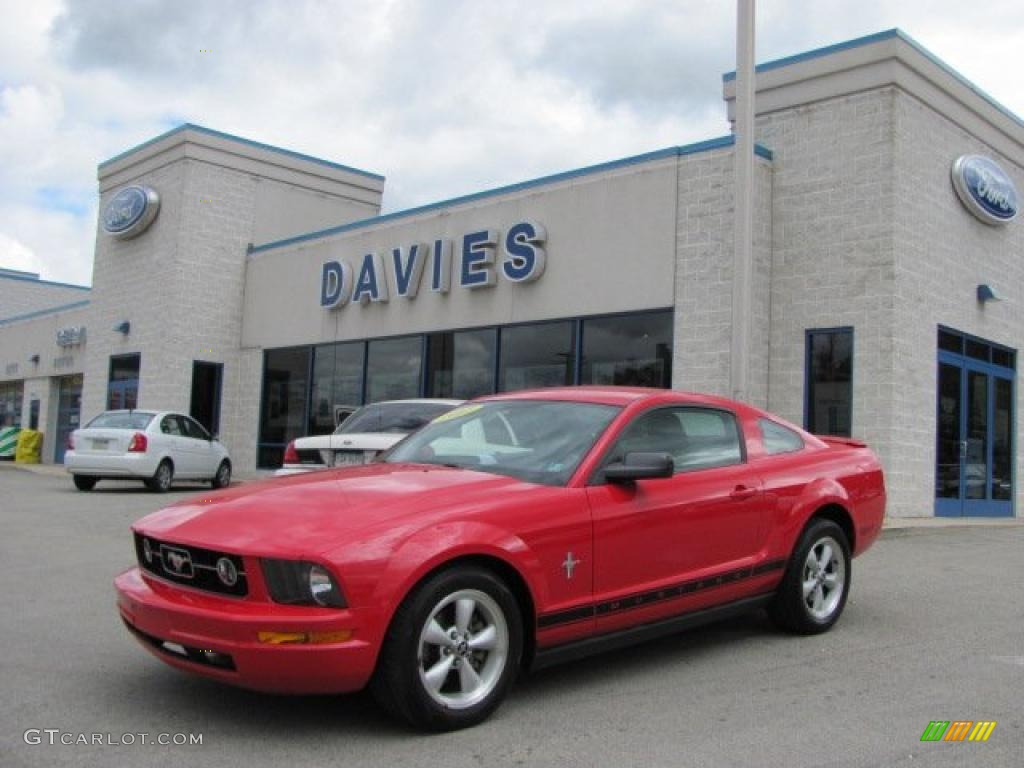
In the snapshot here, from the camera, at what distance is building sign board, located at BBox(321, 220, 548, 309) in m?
16.8

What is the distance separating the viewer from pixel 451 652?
4.12m

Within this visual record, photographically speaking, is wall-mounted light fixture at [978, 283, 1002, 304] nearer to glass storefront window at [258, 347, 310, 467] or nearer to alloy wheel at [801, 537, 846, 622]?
alloy wheel at [801, 537, 846, 622]

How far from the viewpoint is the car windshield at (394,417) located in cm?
1083

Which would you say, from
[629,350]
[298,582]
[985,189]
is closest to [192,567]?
[298,582]

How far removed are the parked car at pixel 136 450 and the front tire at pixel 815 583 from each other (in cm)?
1313

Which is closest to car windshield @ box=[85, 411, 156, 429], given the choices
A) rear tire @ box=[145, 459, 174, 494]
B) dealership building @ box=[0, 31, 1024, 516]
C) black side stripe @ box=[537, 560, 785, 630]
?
rear tire @ box=[145, 459, 174, 494]

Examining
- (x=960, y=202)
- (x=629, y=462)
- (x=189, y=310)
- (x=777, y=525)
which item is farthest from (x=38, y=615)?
(x=189, y=310)

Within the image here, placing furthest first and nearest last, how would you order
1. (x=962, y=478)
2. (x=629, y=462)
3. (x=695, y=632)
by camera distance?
1. (x=962, y=478)
2. (x=695, y=632)
3. (x=629, y=462)

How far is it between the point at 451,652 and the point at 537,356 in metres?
12.7

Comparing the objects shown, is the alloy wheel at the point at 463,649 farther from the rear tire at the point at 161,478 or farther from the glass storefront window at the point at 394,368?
the glass storefront window at the point at 394,368

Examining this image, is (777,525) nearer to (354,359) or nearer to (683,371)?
(683,371)

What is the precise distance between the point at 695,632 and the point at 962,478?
10.6 meters

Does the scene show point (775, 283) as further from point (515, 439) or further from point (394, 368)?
point (515, 439)

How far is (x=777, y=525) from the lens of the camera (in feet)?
18.9
